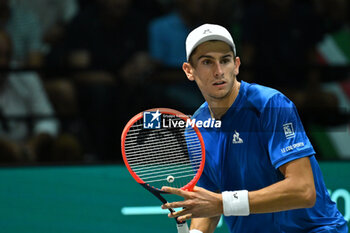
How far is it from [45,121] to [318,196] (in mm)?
2412

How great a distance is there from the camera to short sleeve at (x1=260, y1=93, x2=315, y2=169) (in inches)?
95.8

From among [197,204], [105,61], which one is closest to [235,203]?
[197,204]

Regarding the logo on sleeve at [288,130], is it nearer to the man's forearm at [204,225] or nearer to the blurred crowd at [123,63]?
the man's forearm at [204,225]

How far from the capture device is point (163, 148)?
2846 millimetres

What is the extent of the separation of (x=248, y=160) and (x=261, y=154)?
66mm

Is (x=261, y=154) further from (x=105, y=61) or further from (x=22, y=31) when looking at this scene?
(x=22, y=31)

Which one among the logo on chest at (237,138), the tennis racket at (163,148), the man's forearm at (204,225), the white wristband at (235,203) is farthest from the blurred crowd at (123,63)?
the white wristband at (235,203)

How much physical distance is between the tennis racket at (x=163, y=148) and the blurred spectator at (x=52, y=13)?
82.3 inches

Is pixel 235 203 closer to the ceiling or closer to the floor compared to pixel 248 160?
closer to the floor

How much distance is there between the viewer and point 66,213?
413 centimetres

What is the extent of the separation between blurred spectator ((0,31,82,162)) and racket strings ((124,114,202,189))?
1563 mm

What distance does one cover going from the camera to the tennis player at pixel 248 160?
2.37 meters

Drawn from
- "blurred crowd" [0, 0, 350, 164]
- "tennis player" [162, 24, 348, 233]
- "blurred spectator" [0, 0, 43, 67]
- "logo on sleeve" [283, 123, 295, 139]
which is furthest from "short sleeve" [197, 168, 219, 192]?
"blurred spectator" [0, 0, 43, 67]

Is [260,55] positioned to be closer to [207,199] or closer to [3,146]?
[3,146]
